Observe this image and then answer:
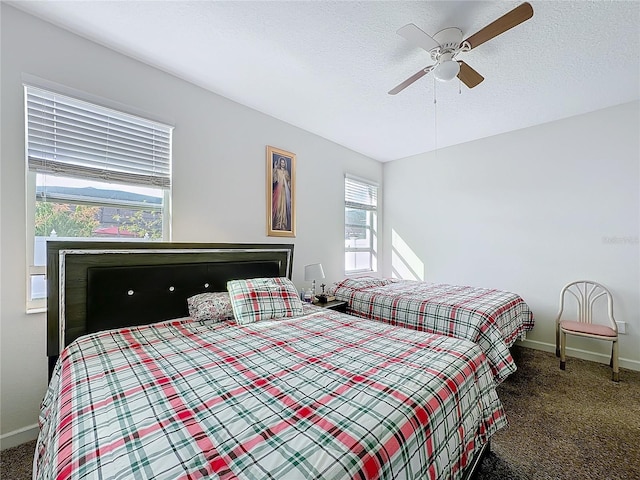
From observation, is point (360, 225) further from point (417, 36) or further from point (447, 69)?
point (417, 36)

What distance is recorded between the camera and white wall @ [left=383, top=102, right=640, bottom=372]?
3.01 m

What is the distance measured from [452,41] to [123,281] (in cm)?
287

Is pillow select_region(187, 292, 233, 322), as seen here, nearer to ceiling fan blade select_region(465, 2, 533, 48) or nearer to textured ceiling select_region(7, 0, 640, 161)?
textured ceiling select_region(7, 0, 640, 161)

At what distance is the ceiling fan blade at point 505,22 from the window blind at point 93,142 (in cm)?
243

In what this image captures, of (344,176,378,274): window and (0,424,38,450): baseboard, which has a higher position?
(344,176,378,274): window

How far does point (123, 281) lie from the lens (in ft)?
6.73

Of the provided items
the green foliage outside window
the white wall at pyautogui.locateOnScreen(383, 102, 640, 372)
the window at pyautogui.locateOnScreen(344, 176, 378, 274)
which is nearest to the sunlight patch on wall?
the white wall at pyautogui.locateOnScreen(383, 102, 640, 372)

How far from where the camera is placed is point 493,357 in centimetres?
224

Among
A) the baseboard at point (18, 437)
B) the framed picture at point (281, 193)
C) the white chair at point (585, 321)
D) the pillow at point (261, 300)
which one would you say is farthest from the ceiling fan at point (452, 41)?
the baseboard at point (18, 437)

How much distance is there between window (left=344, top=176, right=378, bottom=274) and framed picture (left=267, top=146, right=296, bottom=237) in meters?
1.13

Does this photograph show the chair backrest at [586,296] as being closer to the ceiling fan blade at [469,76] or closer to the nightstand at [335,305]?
the nightstand at [335,305]

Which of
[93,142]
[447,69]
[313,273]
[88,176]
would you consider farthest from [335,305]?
[93,142]

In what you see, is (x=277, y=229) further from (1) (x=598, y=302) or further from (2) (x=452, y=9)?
(1) (x=598, y=302)

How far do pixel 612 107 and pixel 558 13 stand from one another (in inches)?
81.3
